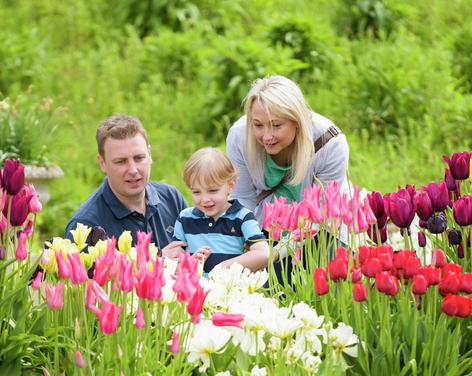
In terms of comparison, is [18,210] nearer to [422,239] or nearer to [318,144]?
[422,239]

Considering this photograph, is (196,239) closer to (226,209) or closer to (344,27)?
(226,209)

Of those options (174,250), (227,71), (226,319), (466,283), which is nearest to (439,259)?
(466,283)

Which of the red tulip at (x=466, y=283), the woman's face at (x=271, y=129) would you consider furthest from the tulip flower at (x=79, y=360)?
the woman's face at (x=271, y=129)

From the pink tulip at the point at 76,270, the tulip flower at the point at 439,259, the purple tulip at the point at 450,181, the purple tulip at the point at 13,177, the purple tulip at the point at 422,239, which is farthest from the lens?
the purple tulip at the point at 450,181

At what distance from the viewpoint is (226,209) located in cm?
416

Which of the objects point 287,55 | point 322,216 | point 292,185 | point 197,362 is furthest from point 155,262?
point 287,55

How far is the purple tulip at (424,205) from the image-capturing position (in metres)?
3.01

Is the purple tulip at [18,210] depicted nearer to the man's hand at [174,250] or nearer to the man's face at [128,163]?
the man's hand at [174,250]

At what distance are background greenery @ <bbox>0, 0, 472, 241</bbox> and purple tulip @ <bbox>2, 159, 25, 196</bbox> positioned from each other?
4.28 metres

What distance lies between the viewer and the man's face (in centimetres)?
417

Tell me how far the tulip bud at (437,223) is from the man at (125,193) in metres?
1.34

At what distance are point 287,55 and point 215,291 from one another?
6543 millimetres

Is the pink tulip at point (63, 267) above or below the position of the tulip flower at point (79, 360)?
above

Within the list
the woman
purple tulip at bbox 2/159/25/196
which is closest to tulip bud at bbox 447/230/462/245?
the woman
